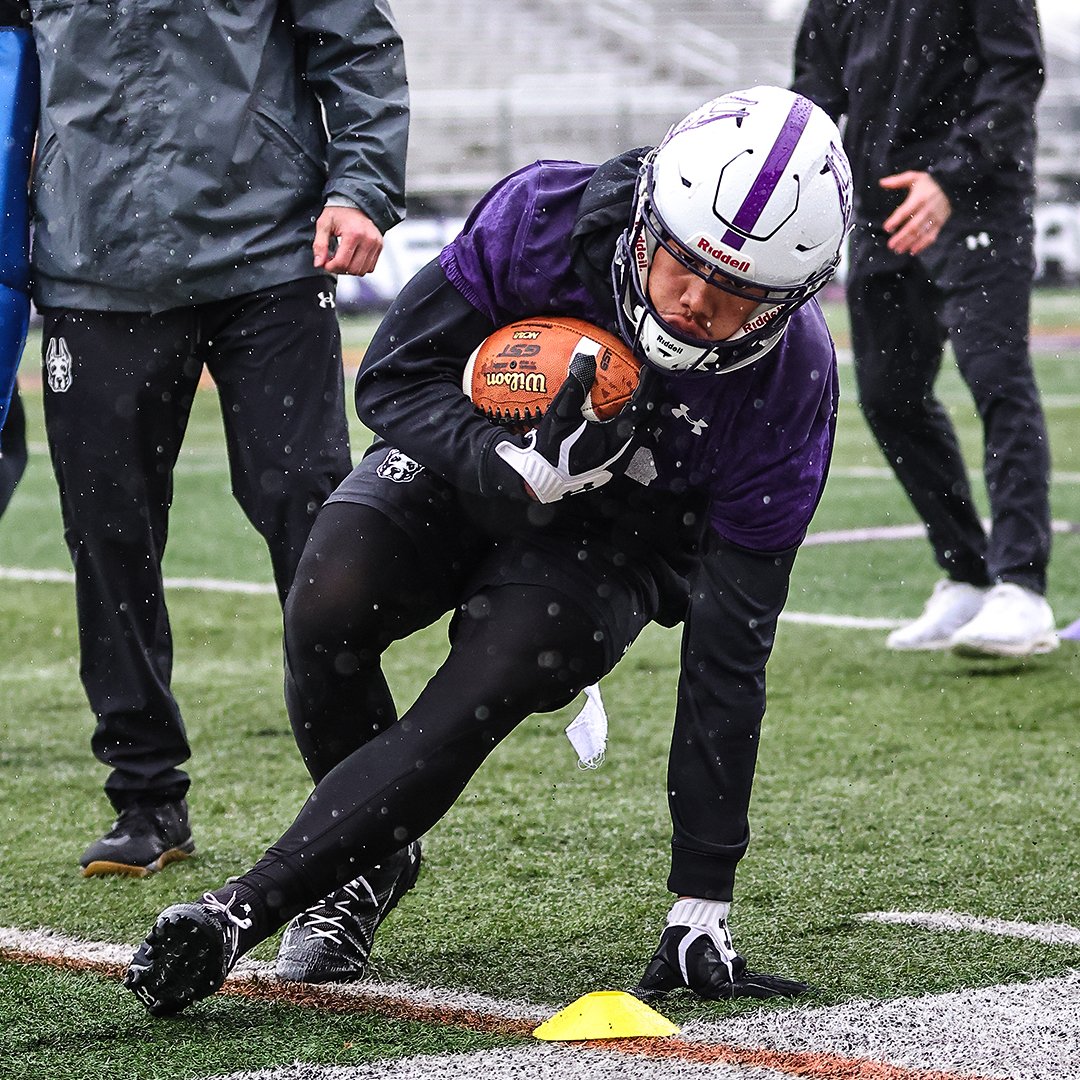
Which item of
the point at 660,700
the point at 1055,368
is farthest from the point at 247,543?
the point at 1055,368

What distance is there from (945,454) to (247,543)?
12.6 feet

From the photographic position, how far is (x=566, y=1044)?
9.66 ft

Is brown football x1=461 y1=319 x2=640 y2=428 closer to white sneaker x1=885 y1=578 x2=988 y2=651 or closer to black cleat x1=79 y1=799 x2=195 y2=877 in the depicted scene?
black cleat x1=79 y1=799 x2=195 y2=877

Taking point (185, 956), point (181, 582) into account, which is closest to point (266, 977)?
point (185, 956)

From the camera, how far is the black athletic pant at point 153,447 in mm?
4059

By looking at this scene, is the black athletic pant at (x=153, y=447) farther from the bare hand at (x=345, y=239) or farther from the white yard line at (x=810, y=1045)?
the white yard line at (x=810, y=1045)

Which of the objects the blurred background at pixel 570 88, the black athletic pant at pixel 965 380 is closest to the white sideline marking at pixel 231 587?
the black athletic pant at pixel 965 380

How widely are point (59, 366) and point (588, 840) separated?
1579mm

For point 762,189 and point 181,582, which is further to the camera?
point 181,582

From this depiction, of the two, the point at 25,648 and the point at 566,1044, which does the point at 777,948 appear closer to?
the point at 566,1044

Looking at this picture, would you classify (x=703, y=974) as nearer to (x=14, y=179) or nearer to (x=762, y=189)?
(x=762, y=189)

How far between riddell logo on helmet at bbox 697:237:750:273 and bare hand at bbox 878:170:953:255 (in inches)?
116

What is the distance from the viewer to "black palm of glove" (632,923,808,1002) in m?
3.15

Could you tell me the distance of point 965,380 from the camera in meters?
6.18
